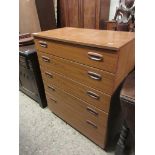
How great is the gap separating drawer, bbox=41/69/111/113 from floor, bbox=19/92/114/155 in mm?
451

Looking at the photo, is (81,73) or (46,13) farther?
(46,13)

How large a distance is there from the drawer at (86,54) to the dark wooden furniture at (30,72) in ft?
1.26

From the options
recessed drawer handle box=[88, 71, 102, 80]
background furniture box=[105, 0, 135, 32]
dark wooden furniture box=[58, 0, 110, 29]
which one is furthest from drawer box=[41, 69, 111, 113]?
dark wooden furniture box=[58, 0, 110, 29]

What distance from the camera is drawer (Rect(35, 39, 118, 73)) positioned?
2.95 ft

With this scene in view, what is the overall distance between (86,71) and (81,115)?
489mm

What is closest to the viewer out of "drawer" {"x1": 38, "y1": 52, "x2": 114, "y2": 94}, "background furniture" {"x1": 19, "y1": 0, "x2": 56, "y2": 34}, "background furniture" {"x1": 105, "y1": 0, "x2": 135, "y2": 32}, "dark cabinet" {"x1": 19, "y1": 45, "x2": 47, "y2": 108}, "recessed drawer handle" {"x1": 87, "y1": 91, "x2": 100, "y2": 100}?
"drawer" {"x1": 38, "y1": 52, "x2": 114, "y2": 94}

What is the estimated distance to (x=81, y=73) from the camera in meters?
1.12

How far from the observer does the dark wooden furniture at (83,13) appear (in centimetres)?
174

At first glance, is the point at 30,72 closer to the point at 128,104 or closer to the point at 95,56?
the point at 95,56

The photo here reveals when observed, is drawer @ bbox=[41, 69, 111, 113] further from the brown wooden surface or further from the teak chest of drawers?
the brown wooden surface

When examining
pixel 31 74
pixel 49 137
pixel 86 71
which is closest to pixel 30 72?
pixel 31 74

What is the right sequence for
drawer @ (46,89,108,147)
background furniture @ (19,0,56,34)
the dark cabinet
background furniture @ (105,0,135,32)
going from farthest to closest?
1. background furniture @ (19,0,56,34)
2. the dark cabinet
3. background furniture @ (105,0,135,32)
4. drawer @ (46,89,108,147)

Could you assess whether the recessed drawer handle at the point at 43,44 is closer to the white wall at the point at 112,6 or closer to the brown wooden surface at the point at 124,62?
the brown wooden surface at the point at 124,62
